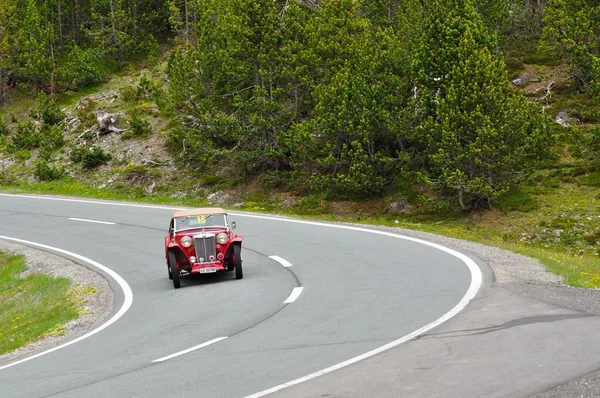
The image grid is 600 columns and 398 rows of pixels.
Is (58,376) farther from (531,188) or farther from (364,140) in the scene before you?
(531,188)

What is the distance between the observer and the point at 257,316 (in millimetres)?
11984

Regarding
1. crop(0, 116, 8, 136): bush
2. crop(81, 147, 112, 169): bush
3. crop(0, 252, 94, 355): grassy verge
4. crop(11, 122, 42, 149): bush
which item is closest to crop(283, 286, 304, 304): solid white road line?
crop(0, 252, 94, 355): grassy verge

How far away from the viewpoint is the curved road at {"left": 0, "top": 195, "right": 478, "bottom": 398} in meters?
8.52

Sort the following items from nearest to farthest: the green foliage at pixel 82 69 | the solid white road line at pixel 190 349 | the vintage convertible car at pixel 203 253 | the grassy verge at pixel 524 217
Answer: the solid white road line at pixel 190 349, the vintage convertible car at pixel 203 253, the grassy verge at pixel 524 217, the green foliage at pixel 82 69

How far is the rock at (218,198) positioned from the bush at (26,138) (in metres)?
15.6

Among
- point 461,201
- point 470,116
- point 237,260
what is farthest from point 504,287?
point 461,201

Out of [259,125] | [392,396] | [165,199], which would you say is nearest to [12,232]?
[165,199]

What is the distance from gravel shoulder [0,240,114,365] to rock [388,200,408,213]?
16.3 meters

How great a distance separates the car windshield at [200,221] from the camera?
16844mm

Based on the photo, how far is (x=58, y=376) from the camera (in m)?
9.24

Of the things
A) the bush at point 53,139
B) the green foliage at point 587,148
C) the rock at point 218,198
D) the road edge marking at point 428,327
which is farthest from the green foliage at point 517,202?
the bush at point 53,139

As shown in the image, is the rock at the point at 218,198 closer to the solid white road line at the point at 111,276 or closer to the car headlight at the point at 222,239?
the solid white road line at the point at 111,276

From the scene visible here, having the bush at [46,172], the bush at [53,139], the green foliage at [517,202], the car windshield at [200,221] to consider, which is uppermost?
the bush at [53,139]

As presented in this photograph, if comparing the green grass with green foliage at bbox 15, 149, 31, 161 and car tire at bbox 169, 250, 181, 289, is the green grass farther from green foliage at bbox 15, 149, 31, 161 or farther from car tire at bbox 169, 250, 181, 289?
green foliage at bbox 15, 149, 31, 161
